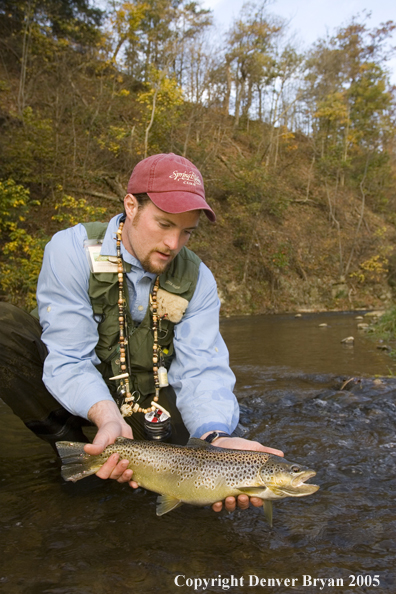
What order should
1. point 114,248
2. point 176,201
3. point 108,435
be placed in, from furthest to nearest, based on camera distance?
point 114,248
point 176,201
point 108,435

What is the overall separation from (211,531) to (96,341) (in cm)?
143

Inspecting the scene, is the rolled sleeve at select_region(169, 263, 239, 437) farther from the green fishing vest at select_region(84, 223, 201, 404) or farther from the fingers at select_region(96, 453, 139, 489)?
the fingers at select_region(96, 453, 139, 489)

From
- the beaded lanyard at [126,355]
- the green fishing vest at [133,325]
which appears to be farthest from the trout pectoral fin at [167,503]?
the green fishing vest at [133,325]

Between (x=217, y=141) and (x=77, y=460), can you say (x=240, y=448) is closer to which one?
(x=77, y=460)

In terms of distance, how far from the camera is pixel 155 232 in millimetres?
2992

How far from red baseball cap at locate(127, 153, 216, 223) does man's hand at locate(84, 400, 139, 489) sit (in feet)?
4.24

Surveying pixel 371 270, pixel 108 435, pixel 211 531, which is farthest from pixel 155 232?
pixel 371 270

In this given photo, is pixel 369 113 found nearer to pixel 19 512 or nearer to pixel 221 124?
pixel 221 124

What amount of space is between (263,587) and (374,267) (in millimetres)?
28332

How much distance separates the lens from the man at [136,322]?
284 centimetres

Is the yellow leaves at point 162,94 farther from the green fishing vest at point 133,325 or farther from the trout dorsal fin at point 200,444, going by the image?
the trout dorsal fin at point 200,444

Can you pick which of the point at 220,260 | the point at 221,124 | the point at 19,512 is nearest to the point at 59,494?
the point at 19,512

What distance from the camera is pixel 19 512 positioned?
2705mm

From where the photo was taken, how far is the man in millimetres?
2844
